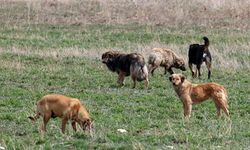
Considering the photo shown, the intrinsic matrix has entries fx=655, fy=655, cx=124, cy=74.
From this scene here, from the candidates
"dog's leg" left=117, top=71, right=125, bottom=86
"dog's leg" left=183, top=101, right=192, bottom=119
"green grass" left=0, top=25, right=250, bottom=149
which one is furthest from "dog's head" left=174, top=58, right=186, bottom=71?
"dog's leg" left=183, top=101, right=192, bottom=119

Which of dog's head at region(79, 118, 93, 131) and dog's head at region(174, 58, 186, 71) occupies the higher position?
dog's head at region(174, 58, 186, 71)

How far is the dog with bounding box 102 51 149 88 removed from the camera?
1762 cm

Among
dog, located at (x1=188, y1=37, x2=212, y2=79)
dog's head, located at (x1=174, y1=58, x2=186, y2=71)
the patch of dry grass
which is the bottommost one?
dog's head, located at (x1=174, y1=58, x2=186, y2=71)

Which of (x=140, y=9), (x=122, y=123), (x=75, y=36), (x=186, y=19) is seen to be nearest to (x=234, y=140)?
(x=122, y=123)

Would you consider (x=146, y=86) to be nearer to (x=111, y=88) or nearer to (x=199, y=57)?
(x=111, y=88)

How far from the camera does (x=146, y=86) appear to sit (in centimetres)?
1775

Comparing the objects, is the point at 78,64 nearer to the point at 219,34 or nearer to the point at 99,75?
the point at 99,75

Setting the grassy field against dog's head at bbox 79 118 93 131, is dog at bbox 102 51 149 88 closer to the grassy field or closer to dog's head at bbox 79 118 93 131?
the grassy field

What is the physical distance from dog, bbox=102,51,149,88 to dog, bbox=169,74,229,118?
13.5 feet

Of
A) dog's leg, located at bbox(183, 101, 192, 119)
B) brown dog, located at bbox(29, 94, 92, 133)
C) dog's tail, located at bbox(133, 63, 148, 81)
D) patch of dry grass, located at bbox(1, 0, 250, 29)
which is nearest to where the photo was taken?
brown dog, located at bbox(29, 94, 92, 133)

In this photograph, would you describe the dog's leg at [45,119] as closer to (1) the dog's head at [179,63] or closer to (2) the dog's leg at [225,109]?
(2) the dog's leg at [225,109]

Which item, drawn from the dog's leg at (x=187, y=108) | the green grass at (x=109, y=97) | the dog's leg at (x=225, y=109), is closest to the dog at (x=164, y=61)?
the green grass at (x=109, y=97)

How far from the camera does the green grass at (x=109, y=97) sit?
33.6 ft

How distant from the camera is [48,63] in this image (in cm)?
2181
